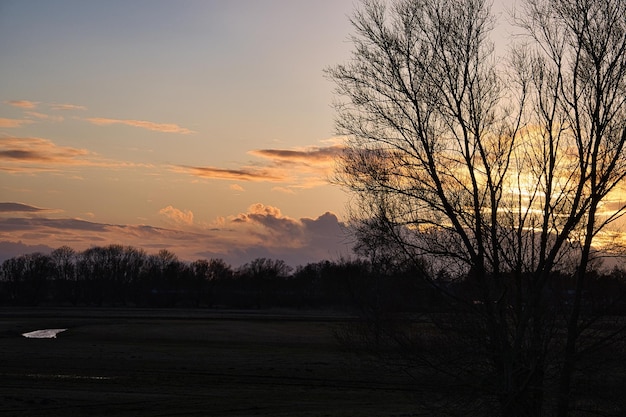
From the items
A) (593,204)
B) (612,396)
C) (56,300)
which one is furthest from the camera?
(56,300)

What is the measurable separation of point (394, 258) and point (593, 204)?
15.2 feet

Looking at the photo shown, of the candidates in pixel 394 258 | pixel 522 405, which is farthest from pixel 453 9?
pixel 522 405

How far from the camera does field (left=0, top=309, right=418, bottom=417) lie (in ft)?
87.6

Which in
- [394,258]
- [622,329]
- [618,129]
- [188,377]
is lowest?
[188,377]

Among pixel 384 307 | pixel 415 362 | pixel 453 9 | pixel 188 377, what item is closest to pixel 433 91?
pixel 453 9

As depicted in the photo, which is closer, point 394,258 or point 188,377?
point 394,258

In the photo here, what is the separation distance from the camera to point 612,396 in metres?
15.5

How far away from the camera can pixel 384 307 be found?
16.9m

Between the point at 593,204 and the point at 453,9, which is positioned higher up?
the point at 453,9

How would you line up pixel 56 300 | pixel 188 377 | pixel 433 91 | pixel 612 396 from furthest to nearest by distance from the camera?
pixel 56 300, pixel 188 377, pixel 433 91, pixel 612 396

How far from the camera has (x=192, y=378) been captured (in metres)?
36.1

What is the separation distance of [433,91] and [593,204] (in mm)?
4580

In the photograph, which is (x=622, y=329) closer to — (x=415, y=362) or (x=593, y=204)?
(x=593, y=204)

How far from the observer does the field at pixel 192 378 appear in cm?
2669
